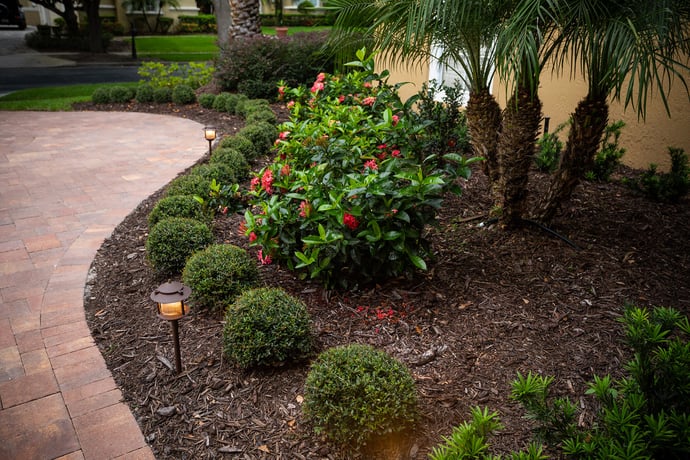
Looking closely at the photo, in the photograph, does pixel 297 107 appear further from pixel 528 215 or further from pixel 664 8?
pixel 664 8

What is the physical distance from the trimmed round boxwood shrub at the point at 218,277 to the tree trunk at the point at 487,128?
7.08 feet

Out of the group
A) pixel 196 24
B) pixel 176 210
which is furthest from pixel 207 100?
pixel 196 24

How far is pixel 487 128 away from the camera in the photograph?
175 inches

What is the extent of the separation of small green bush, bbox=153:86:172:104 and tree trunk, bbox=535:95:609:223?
9.91m

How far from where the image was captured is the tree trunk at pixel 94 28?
2177 centimetres

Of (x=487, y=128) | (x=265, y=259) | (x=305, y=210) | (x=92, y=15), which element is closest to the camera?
(x=305, y=210)

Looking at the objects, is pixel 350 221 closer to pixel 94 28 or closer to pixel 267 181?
pixel 267 181

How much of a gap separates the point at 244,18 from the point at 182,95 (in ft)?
8.38

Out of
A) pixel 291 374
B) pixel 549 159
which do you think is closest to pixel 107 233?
pixel 291 374

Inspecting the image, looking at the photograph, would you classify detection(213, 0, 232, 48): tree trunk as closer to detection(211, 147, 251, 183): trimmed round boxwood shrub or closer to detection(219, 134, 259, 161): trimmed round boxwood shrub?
detection(219, 134, 259, 161): trimmed round boxwood shrub

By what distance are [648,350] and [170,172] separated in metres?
6.39

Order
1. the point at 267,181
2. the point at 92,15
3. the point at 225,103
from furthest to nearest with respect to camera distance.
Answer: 1. the point at 92,15
2. the point at 225,103
3. the point at 267,181

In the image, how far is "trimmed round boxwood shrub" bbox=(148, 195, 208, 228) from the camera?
4.56m

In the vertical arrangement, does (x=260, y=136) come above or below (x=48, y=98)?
above
